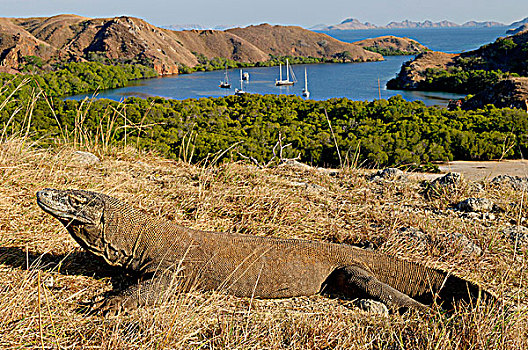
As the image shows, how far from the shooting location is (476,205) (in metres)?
4.17

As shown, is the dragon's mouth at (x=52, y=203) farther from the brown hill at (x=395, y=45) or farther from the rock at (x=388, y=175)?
the brown hill at (x=395, y=45)

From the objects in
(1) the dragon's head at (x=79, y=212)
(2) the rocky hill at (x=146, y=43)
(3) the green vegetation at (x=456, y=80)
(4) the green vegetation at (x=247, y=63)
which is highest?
(2) the rocky hill at (x=146, y=43)

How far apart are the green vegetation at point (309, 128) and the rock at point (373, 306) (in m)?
4.00

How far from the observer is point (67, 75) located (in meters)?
50.3

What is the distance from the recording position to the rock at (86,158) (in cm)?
453

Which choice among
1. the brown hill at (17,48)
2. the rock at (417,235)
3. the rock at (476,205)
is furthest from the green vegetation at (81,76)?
the rock at (417,235)

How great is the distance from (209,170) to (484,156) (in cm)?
1320

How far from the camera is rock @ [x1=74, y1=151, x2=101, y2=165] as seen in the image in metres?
4.53

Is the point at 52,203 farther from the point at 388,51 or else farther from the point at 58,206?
the point at 388,51

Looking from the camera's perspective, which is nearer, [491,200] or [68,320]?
[68,320]

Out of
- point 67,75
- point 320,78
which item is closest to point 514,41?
point 320,78

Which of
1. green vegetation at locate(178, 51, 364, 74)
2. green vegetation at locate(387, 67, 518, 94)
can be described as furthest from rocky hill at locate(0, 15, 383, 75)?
green vegetation at locate(387, 67, 518, 94)

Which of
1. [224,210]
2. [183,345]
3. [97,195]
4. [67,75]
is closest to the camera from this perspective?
[183,345]

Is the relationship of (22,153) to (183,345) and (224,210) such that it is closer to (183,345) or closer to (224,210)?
(224,210)
